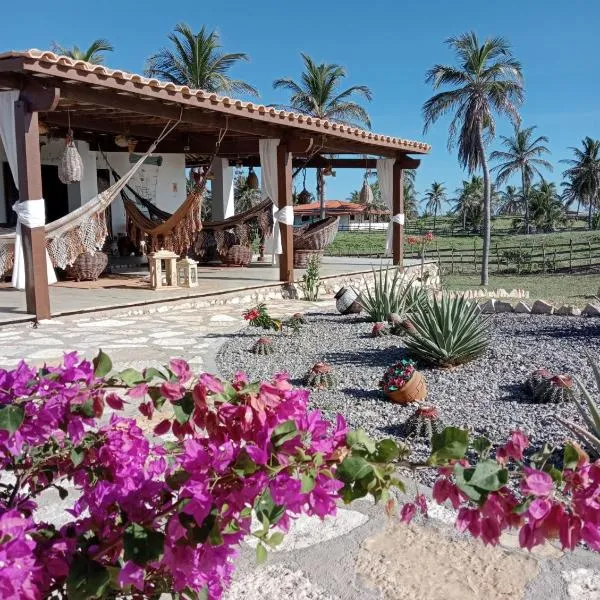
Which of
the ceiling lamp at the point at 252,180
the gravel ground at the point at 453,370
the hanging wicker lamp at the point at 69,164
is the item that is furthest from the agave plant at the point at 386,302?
the ceiling lamp at the point at 252,180

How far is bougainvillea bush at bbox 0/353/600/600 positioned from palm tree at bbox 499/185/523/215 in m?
65.0

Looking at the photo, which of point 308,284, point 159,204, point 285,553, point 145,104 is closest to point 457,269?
point 159,204

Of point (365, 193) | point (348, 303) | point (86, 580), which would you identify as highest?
point (365, 193)

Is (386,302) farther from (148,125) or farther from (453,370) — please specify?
(148,125)

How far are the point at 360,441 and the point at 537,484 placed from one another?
9.9 inches

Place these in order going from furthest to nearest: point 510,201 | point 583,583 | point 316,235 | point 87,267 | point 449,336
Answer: point 510,201
point 316,235
point 87,267
point 449,336
point 583,583

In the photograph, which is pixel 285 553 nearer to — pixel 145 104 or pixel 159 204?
pixel 145 104

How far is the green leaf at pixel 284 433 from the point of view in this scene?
0.95 meters

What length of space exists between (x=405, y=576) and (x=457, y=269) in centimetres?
1990

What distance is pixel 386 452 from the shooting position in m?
0.94

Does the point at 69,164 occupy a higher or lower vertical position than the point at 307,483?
higher

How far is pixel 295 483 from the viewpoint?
2.99 ft

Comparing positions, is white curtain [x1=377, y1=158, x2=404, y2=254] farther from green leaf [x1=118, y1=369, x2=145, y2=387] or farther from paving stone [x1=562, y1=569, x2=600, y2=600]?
green leaf [x1=118, y1=369, x2=145, y2=387]

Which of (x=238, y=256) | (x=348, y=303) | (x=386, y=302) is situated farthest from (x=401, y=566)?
(x=238, y=256)
